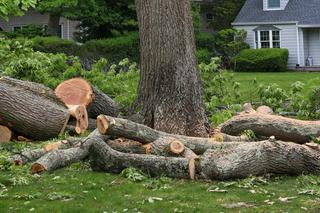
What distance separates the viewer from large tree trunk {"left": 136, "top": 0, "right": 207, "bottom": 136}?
32.0 feet

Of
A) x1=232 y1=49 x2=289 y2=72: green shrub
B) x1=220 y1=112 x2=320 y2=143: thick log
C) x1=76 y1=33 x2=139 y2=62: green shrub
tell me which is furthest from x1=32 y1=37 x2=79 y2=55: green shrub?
x1=220 y1=112 x2=320 y2=143: thick log

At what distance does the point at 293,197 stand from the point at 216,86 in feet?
25.4

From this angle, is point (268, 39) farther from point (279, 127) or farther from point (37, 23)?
point (279, 127)

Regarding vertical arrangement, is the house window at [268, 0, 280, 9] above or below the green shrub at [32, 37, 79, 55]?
above

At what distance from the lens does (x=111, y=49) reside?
105 ft

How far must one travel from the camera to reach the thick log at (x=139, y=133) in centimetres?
838

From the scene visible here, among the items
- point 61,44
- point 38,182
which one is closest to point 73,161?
point 38,182

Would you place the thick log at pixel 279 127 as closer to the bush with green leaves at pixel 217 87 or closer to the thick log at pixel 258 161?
the thick log at pixel 258 161

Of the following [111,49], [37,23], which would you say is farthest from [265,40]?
[37,23]

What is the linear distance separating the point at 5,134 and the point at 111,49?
68.7ft

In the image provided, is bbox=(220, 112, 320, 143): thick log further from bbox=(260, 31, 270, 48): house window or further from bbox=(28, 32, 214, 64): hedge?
bbox=(260, 31, 270, 48): house window

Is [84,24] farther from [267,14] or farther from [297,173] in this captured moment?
[297,173]

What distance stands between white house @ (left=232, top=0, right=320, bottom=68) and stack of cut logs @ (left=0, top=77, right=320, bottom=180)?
25.1 metres

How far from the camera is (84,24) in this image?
1403 inches
